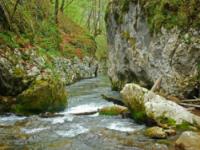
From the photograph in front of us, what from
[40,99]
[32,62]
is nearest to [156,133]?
[40,99]

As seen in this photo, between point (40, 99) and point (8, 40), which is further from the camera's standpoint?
point (8, 40)

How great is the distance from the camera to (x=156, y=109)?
14.1 meters

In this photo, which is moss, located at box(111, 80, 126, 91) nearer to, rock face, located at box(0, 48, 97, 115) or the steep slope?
the steep slope

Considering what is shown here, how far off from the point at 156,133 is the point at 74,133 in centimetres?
295

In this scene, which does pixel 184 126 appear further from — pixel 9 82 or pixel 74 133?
pixel 9 82

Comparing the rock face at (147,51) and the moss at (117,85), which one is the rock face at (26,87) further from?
the moss at (117,85)

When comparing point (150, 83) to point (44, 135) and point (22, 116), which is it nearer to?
point (22, 116)

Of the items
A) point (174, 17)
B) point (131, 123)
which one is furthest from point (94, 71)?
point (131, 123)

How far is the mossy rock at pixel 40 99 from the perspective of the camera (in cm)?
1736

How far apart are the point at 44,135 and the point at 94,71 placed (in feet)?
89.5

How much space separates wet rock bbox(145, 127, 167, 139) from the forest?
0.11 ft

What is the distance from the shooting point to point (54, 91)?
59.5 feet

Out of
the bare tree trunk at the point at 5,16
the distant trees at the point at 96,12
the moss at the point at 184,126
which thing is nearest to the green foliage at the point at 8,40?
the bare tree trunk at the point at 5,16

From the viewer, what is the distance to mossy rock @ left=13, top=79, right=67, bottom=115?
1736 centimetres
